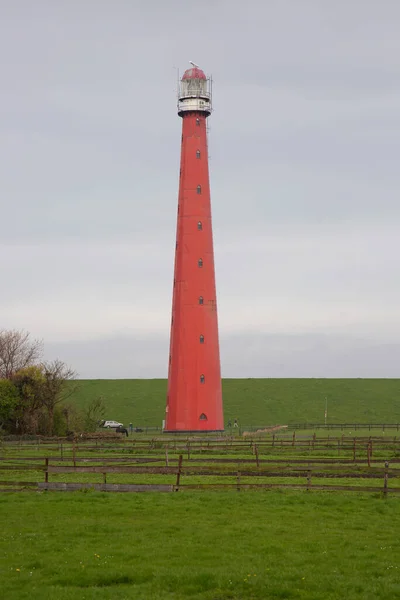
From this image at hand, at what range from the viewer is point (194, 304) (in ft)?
219

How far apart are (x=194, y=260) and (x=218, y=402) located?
1076 centimetres

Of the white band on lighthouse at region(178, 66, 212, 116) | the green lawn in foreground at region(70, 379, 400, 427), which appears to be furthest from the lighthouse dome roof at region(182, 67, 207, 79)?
the green lawn in foreground at region(70, 379, 400, 427)

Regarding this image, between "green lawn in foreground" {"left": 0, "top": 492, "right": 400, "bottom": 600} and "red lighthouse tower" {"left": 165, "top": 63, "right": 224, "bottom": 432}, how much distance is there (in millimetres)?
37317

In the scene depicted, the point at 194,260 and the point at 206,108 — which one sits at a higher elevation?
the point at 206,108

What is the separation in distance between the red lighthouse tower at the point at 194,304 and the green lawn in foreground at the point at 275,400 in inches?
1386

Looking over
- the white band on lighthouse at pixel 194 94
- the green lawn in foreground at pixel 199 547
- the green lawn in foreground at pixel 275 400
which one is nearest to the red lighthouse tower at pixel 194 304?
the white band on lighthouse at pixel 194 94

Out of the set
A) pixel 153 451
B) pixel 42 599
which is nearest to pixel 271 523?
pixel 42 599

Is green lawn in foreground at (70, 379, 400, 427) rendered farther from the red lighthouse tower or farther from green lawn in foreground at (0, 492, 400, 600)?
green lawn in foreground at (0, 492, 400, 600)

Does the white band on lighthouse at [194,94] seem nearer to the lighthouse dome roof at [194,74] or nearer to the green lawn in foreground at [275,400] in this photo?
the lighthouse dome roof at [194,74]

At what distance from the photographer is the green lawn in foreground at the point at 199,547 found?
56.6 ft

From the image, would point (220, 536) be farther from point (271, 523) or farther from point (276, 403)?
point (276, 403)

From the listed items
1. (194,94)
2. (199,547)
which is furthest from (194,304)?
(199,547)

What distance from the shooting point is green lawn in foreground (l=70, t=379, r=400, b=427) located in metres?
110

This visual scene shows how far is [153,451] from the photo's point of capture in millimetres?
53344
